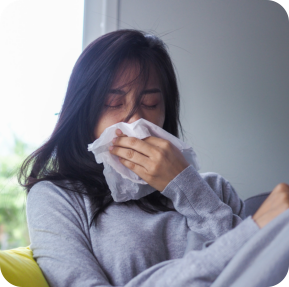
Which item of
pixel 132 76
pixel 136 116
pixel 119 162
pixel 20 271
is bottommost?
pixel 20 271

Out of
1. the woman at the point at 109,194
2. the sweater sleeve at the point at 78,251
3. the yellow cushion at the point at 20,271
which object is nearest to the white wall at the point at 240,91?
the woman at the point at 109,194

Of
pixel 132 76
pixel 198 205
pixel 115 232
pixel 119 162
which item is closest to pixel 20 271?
pixel 115 232

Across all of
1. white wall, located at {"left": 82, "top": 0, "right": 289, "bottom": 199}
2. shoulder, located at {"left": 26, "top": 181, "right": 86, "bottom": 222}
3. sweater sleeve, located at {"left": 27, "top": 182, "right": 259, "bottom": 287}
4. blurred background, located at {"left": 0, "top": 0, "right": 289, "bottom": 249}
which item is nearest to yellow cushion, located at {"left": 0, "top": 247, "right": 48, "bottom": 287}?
sweater sleeve, located at {"left": 27, "top": 182, "right": 259, "bottom": 287}

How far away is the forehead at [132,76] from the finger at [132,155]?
214 millimetres

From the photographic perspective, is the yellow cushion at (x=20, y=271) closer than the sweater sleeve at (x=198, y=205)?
Yes

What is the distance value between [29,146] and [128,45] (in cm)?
91

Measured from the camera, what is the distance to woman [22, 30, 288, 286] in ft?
2.48

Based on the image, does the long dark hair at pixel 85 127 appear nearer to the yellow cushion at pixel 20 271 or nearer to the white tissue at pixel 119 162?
the white tissue at pixel 119 162

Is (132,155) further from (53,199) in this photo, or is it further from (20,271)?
(20,271)

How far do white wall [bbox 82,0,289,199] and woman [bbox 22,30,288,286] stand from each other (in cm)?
83

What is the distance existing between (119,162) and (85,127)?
18cm

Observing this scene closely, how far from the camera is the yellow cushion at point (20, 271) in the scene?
67 cm

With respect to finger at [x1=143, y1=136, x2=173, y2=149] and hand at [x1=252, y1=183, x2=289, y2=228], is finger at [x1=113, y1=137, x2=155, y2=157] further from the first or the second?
hand at [x1=252, y1=183, x2=289, y2=228]

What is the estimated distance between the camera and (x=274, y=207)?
533 millimetres
